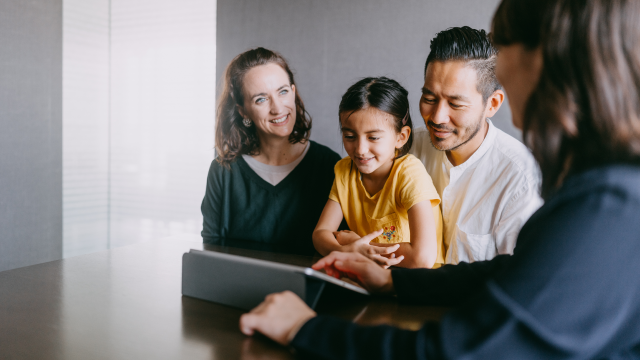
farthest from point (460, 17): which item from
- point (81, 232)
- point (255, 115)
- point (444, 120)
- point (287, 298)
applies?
point (81, 232)

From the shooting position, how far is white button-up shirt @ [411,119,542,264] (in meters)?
1.47

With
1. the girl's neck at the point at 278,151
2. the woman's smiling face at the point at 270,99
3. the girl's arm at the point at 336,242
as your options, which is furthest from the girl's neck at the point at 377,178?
the woman's smiling face at the point at 270,99

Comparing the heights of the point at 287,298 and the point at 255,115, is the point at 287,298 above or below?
below

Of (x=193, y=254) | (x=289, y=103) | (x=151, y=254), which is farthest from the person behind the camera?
(x=289, y=103)

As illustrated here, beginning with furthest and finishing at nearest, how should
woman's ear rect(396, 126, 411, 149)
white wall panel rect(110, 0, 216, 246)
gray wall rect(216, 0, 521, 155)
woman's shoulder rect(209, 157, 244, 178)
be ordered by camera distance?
white wall panel rect(110, 0, 216, 246) < gray wall rect(216, 0, 521, 155) < woman's shoulder rect(209, 157, 244, 178) < woman's ear rect(396, 126, 411, 149)

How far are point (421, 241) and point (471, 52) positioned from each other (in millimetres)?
734

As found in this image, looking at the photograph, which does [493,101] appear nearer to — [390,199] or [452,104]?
[452,104]

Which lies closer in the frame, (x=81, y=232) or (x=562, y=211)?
(x=562, y=211)

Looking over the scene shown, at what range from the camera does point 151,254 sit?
48.6 inches

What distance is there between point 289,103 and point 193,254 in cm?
141

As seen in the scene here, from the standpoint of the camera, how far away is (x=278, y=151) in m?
2.14

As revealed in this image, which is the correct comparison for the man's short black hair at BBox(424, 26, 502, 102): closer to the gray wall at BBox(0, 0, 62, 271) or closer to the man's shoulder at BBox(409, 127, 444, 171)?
the man's shoulder at BBox(409, 127, 444, 171)

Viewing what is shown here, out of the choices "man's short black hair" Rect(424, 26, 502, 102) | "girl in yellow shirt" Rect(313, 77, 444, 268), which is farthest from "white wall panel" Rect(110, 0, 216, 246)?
"man's short black hair" Rect(424, 26, 502, 102)

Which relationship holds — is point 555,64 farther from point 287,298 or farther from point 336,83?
point 336,83
